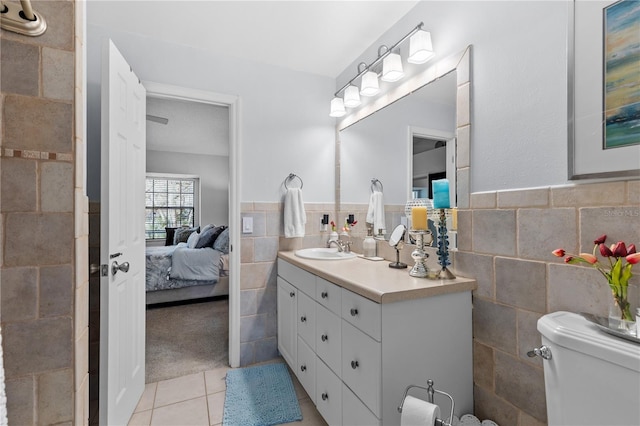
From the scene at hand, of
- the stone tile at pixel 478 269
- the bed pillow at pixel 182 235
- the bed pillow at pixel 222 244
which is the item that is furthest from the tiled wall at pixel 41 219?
the bed pillow at pixel 182 235

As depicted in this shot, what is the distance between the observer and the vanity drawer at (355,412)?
114 centimetres

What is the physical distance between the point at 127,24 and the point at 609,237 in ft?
8.89

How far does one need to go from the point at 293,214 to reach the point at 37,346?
65.4 inches

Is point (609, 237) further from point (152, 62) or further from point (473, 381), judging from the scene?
point (152, 62)

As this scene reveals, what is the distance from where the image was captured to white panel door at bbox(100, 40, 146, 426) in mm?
1409

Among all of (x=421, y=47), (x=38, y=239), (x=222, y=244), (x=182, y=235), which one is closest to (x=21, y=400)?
(x=38, y=239)

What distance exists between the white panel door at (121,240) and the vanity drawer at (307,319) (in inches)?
39.5

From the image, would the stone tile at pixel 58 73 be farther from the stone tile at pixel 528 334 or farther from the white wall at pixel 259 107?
the stone tile at pixel 528 334

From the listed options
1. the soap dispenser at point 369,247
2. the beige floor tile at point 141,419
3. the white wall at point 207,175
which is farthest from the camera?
the white wall at point 207,175

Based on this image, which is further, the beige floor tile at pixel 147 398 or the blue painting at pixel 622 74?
the beige floor tile at pixel 147 398

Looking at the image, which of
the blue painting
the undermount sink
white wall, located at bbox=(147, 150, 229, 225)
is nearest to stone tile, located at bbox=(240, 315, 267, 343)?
the undermount sink

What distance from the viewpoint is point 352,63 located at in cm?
233

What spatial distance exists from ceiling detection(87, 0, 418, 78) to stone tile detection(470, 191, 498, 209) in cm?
121

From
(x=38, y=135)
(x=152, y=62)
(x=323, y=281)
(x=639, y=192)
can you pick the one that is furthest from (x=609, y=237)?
(x=152, y=62)
